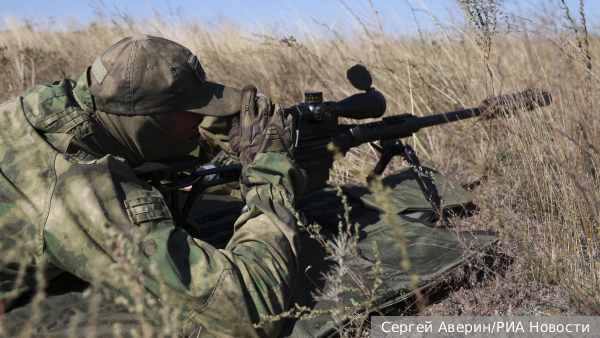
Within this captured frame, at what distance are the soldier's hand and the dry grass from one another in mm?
815

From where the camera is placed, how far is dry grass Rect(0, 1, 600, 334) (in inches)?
90.5

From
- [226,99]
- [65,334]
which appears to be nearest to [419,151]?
[226,99]

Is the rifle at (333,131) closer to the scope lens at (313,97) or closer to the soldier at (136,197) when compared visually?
the scope lens at (313,97)

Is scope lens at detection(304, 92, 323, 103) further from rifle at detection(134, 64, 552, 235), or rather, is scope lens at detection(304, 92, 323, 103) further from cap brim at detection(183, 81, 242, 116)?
cap brim at detection(183, 81, 242, 116)

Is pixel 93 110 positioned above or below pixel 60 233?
above

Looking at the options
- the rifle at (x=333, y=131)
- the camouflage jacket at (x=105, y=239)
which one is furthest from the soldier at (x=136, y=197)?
the rifle at (x=333, y=131)

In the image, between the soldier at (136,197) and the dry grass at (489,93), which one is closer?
the soldier at (136,197)

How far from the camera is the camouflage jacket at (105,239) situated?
1.67 meters

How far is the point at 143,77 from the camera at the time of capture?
2061 millimetres

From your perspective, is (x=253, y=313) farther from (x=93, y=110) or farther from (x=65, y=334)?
(x=93, y=110)

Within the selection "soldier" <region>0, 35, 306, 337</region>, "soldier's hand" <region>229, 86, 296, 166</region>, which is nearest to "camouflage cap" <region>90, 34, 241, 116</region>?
"soldier" <region>0, 35, 306, 337</region>

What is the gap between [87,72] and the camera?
214 centimetres

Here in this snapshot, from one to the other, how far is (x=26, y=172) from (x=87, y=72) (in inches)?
22.5

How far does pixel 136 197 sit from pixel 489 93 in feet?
9.15
